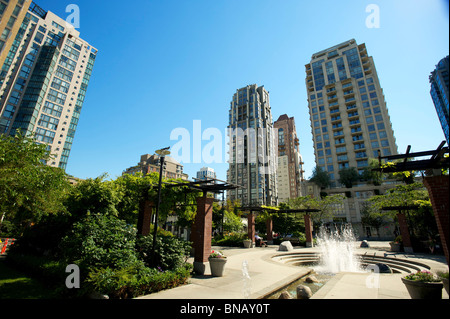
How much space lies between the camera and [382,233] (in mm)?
45000

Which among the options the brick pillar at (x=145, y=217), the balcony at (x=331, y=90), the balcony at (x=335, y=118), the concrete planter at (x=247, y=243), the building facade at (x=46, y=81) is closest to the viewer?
the brick pillar at (x=145, y=217)

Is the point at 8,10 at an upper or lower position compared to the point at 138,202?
upper

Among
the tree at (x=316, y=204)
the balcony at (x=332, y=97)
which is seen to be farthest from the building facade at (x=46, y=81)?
the balcony at (x=332, y=97)

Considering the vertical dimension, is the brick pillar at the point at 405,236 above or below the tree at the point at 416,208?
below

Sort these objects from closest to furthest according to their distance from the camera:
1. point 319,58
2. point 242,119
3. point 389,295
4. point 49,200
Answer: point 389,295, point 49,200, point 319,58, point 242,119

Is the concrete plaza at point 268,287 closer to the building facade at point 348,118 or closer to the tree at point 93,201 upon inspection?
the tree at point 93,201

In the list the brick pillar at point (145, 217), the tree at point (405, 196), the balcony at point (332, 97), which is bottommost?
the brick pillar at point (145, 217)

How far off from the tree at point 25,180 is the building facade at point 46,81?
62.4 meters

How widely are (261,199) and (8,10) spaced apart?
87377 millimetres

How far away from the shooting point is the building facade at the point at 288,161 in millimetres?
117812

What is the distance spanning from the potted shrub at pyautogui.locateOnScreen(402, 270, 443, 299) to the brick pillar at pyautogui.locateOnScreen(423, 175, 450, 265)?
1377mm

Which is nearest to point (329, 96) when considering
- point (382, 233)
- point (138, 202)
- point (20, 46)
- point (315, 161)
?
point (315, 161)

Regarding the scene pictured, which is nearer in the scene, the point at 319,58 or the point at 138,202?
the point at 138,202

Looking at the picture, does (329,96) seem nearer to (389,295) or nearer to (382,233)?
(382,233)
